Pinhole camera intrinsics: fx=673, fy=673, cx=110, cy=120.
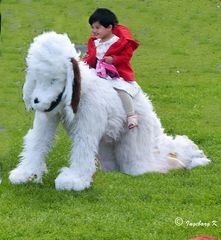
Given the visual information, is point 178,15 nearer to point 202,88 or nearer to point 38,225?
point 202,88

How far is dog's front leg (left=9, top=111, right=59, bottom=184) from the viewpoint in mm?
6641

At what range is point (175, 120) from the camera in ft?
31.7

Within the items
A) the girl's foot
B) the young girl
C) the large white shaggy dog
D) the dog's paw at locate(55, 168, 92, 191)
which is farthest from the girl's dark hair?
the dog's paw at locate(55, 168, 92, 191)

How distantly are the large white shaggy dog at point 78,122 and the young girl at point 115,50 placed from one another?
10 cm

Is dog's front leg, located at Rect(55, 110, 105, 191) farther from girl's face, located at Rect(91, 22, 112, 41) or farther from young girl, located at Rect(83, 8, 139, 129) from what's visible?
girl's face, located at Rect(91, 22, 112, 41)

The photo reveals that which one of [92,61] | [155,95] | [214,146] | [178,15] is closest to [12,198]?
[92,61]

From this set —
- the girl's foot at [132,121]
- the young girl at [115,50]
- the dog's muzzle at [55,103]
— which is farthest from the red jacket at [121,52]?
the dog's muzzle at [55,103]

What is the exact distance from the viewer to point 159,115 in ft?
33.0

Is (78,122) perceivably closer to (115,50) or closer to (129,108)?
(129,108)

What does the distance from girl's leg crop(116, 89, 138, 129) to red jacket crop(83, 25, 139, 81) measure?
11.1 inches

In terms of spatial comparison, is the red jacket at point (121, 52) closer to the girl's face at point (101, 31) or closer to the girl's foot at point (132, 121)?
the girl's face at point (101, 31)

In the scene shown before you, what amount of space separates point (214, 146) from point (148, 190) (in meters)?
2.10

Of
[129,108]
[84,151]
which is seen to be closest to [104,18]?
[129,108]

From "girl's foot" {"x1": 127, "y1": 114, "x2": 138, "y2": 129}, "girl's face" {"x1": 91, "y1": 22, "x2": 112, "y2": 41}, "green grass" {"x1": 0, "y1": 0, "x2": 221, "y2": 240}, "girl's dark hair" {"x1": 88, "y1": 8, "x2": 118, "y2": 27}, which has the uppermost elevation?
"girl's dark hair" {"x1": 88, "y1": 8, "x2": 118, "y2": 27}
